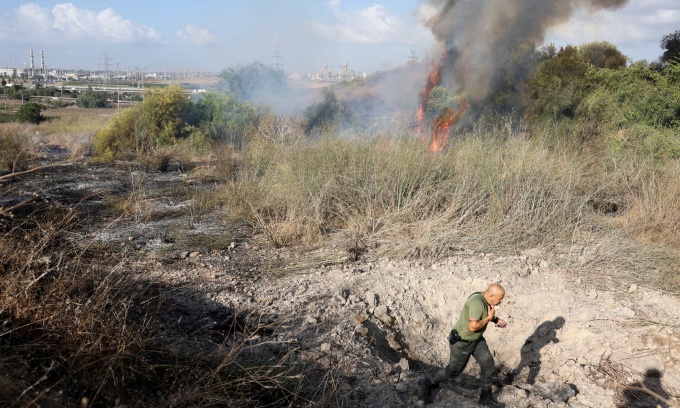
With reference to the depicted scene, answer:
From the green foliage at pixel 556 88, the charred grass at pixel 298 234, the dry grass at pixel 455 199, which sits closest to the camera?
the charred grass at pixel 298 234

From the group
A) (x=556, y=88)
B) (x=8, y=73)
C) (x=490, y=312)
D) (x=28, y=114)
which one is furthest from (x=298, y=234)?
(x=8, y=73)

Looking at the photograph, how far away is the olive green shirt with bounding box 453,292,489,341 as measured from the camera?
3.51 meters

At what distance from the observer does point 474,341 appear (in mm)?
3631

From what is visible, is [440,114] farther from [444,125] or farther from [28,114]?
[28,114]

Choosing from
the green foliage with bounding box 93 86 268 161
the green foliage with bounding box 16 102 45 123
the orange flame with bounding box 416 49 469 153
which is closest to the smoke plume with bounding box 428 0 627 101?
the orange flame with bounding box 416 49 469 153

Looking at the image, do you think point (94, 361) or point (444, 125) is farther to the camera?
point (444, 125)

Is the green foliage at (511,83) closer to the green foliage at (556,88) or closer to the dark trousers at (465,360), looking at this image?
the green foliage at (556,88)

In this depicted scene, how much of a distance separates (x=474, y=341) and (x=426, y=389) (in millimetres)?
507

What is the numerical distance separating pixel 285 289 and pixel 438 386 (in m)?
1.99

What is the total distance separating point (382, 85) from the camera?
17.0 meters

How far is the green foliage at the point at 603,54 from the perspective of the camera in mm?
17141

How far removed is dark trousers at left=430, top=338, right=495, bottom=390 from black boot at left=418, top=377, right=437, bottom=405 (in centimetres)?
4

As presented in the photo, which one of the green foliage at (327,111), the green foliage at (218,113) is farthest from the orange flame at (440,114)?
the green foliage at (218,113)

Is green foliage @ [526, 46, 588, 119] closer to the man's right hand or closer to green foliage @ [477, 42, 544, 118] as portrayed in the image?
green foliage @ [477, 42, 544, 118]
